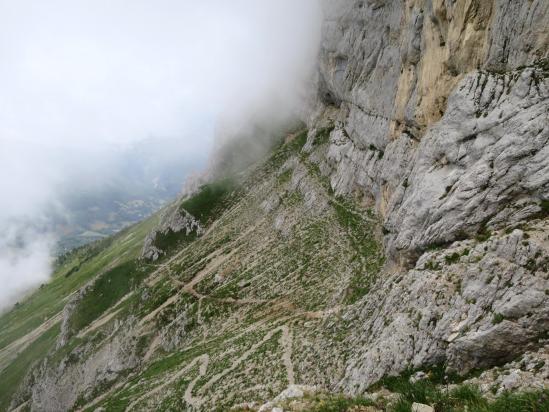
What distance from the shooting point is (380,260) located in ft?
169

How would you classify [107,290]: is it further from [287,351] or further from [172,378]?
[287,351]

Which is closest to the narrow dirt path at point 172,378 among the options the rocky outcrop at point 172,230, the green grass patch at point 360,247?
the green grass patch at point 360,247

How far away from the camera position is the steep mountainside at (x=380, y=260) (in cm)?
2219

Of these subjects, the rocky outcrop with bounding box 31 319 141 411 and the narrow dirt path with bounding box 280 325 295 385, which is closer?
the narrow dirt path with bounding box 280 325 295 385

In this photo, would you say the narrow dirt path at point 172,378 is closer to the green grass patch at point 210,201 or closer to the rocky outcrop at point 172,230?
the rocky outcrop at point 172,230

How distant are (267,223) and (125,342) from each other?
1869 inches

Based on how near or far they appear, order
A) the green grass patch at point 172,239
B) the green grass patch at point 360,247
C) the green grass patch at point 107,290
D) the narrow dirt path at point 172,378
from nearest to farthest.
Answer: the green grass patch at point 360,247 → the narrow dirt path at point 172,378 → the green grass patch at point 107,290 → the green grass patch at point 172,239

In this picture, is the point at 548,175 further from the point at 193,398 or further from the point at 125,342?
the point at 125,342

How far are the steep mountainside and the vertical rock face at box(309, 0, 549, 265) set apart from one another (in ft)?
0.53

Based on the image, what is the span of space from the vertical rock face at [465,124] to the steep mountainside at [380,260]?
161 millimetres

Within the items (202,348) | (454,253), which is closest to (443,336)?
(454,253)

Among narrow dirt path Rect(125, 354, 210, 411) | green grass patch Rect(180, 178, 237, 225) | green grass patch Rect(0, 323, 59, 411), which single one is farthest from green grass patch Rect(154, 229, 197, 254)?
narrow dirt path Rect(125, 354, 210, 411)

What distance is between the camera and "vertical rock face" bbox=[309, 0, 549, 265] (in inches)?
1073

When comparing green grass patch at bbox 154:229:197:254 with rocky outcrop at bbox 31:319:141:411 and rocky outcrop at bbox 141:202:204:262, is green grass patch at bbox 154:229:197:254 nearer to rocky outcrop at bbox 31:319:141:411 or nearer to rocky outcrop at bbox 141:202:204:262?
rocky outcrop at bbox 141:202:204:262
